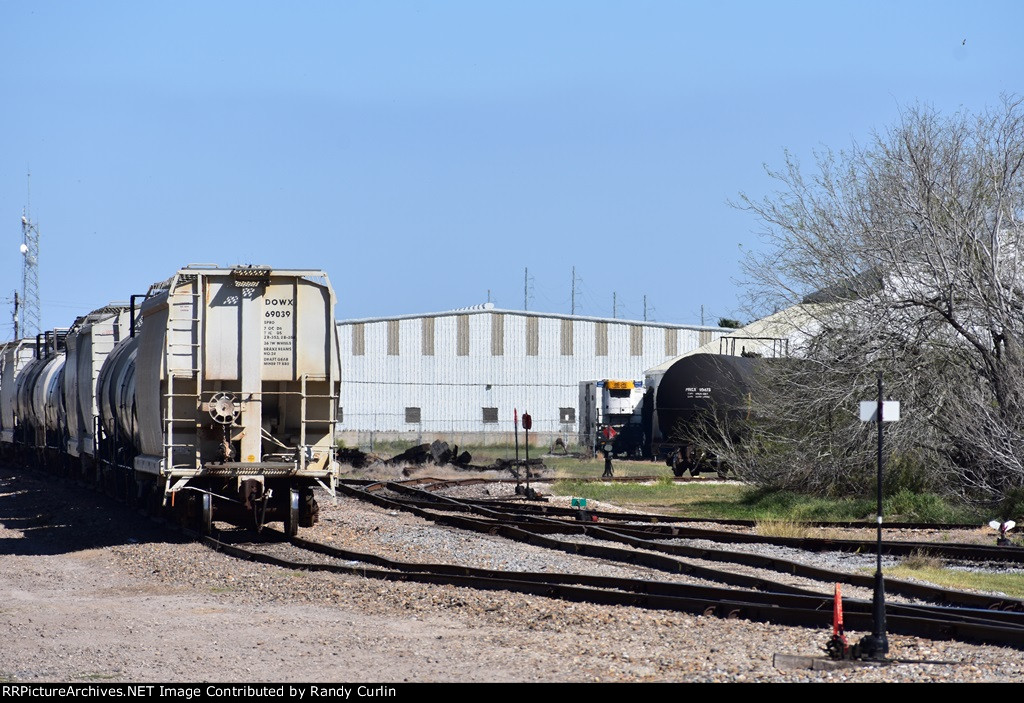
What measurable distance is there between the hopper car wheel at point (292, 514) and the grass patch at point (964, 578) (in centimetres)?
863

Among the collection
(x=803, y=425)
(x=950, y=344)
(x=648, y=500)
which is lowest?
(x=648, y=500)

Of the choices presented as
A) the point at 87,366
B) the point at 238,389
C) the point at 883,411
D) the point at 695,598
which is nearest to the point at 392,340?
the point at 87,366

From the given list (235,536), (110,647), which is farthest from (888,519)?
(110,647)

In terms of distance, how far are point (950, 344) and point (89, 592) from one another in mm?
16611

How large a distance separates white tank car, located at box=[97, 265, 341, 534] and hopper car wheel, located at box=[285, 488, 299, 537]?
0.6 inches

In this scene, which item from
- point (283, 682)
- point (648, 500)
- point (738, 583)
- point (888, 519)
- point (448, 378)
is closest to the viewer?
point (283, 682)

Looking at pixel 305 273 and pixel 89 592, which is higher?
pixel 305 273

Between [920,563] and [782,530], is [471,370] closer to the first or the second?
[782,530]

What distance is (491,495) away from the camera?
28.0 meters

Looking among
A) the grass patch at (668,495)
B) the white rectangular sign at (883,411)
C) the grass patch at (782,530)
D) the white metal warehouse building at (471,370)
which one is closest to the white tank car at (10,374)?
the grass patch at (668,495)

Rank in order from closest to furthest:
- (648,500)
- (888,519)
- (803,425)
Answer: (888,519), (803,425), (648,500)

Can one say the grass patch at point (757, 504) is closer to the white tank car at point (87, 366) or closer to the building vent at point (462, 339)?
the white tank car at point (87, 366)

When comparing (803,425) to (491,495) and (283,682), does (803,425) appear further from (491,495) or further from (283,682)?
(283,682)

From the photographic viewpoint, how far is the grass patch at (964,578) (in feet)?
44.7
